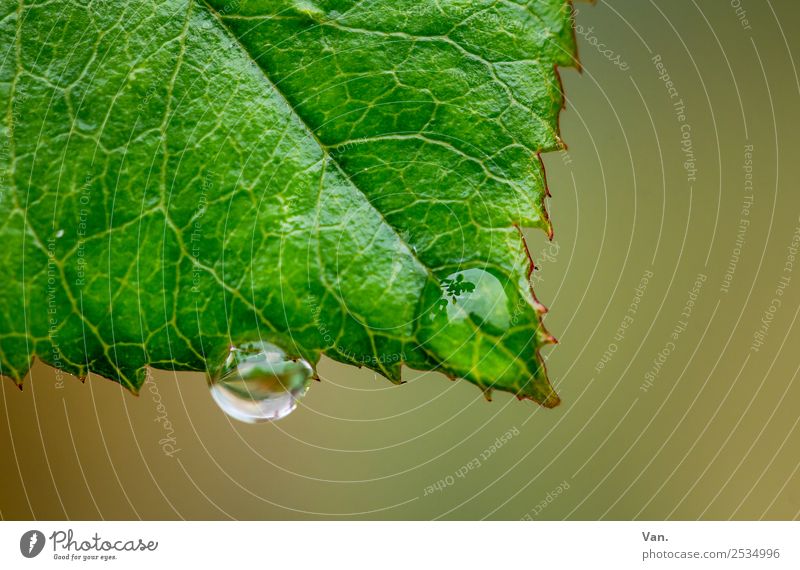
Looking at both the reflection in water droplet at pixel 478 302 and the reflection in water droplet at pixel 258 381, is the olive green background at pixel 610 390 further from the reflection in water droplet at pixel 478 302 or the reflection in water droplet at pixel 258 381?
the reflection in water droplet at pixel 478 302

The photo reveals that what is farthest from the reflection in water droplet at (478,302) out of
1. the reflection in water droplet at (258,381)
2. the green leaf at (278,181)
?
the reflection in water droplet at (258,381)

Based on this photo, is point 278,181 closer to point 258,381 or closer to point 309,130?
point 309,130

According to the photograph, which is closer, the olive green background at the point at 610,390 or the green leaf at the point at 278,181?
the green leaf at the point at 278,181

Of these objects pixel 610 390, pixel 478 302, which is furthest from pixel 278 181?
pixel 610 390

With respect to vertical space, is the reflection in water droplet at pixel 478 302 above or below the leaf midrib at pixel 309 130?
below
